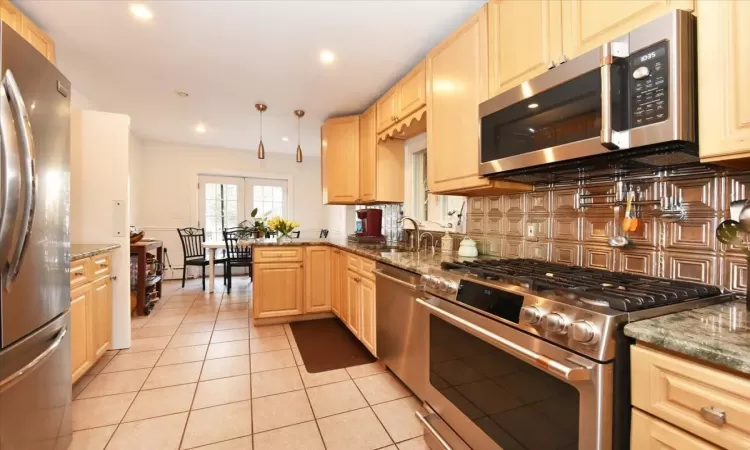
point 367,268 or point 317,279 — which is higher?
point 367,268

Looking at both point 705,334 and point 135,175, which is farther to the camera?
point 135,175

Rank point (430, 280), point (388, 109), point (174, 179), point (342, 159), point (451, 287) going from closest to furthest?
point (451, 287) → point (430, 280) → point (388, 109) → point (342, 159) → point (174, 179)

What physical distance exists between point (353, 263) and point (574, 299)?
1.92 metres

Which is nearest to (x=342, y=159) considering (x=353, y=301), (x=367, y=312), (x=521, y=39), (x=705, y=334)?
(x=353, y=301)

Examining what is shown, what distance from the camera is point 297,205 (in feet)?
21.3

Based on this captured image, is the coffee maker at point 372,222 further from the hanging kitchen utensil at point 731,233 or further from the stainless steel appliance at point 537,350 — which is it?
the hanging kitchen utensil at point 731,233

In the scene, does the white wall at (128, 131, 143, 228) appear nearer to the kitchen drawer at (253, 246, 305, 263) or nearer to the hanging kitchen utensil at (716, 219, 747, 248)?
the kitchen drawer at (253, 246, 305, 263)

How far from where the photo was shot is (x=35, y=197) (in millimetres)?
1126

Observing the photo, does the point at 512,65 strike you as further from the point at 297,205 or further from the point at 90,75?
the point at 297,205

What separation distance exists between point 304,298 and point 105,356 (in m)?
1.62

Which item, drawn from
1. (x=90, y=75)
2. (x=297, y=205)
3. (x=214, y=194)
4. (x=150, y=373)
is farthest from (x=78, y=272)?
(x=297, y=205)

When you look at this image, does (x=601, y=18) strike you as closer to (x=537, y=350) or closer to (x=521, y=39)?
(x=521, y=39)

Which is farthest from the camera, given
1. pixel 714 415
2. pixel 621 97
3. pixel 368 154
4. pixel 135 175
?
pixel 135 175

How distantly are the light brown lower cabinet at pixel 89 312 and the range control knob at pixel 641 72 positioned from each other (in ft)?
9.28
